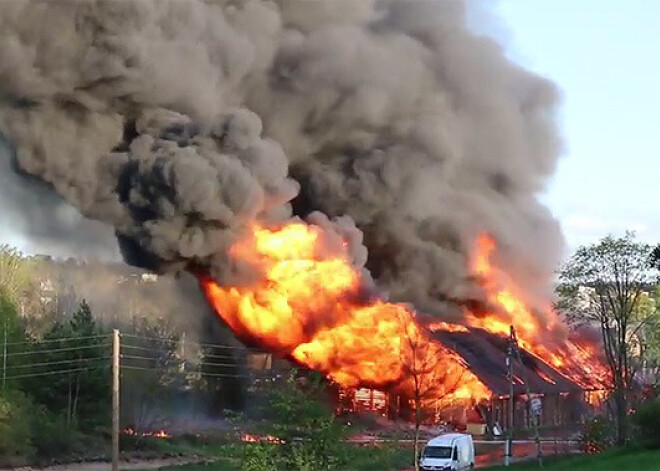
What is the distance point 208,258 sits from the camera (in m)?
51.3

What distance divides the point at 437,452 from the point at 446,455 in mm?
428

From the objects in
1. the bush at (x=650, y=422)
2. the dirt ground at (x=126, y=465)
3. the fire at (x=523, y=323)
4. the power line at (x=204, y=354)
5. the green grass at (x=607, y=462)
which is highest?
the fire at (x=523, y=323)

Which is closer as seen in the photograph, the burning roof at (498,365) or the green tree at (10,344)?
the green tree at (10,344)

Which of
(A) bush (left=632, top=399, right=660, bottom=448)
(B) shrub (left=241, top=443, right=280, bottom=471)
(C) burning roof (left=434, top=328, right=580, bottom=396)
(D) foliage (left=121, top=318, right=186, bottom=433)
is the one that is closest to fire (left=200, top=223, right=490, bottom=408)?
(C) burning roof (left=434, top=328, right=580, bottom=396)

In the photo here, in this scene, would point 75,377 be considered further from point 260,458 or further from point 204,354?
point 260,458

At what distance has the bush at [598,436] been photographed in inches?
1913

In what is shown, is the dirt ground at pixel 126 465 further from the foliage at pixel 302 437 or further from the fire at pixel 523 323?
the foliage at pixel 302 437

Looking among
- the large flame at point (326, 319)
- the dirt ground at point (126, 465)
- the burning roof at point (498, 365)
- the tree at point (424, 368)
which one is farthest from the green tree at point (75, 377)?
the burning roof at point (498, 365)

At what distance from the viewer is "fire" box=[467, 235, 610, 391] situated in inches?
2574

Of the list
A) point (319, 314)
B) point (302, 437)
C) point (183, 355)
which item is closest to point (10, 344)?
point (183, 355)

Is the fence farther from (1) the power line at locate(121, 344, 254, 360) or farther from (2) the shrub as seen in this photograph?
(2) the shrub

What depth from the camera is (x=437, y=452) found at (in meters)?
44.2

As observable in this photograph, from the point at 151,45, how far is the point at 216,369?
20.3 m

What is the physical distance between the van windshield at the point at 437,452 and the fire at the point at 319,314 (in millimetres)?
11143
